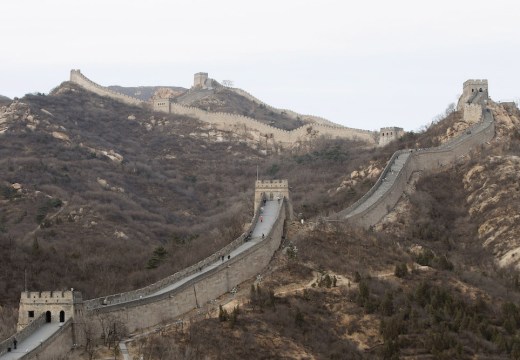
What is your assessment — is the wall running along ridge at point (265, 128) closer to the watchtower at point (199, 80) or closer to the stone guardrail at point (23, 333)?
the watchtower at point (199, 80)

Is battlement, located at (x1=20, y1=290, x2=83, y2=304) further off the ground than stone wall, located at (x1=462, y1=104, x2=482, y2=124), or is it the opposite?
stone wall, located at (x1=462, y1=104, x2=482, y2=124)

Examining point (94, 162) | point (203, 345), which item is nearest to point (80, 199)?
point (94, 162)

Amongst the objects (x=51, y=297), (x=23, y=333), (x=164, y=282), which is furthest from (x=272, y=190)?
(x=23, y=333)

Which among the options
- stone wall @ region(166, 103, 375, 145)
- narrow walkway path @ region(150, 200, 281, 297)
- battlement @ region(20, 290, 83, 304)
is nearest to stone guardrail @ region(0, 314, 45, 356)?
battlement @ region(20, 290, 83, 304)

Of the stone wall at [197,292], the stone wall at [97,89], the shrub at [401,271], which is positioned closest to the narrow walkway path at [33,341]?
the stone wall at [197,292]

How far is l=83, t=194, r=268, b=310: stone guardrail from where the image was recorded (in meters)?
48.9

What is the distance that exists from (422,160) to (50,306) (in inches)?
1567

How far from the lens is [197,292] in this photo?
5294cm

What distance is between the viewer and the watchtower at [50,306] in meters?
46.5

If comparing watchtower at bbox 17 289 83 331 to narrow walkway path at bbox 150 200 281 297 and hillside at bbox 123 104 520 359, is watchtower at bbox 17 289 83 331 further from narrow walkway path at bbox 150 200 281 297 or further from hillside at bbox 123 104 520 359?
narrow walkway path at bbox 150 200 281 297

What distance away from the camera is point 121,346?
Result: 4678 centimetres

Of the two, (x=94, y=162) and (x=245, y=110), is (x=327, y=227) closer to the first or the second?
(x=94, y=162)

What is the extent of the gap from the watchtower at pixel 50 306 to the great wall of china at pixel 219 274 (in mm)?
108

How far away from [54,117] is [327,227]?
187ft
